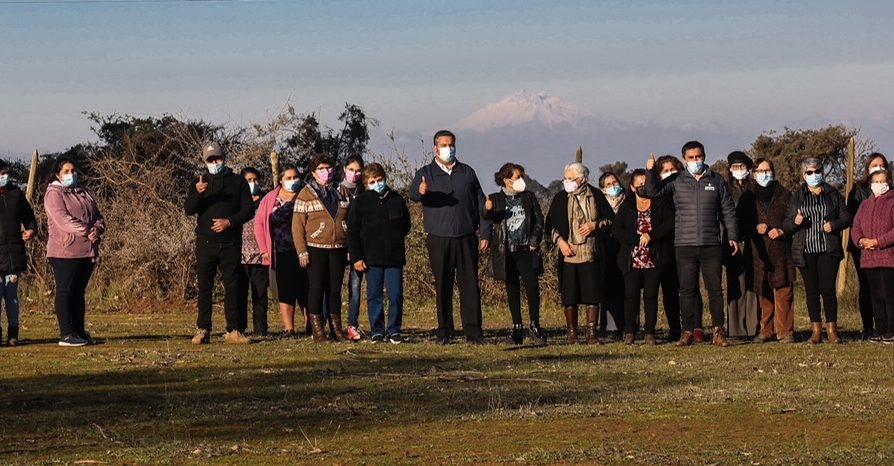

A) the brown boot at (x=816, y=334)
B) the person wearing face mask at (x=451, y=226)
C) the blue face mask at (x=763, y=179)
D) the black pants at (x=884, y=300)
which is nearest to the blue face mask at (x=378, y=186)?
the person wearing face mask at (x=451, y=226)

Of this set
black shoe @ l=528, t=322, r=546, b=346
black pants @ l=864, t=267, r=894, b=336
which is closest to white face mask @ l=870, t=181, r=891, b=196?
black pants @ l=864, t=267, r=894, b=336

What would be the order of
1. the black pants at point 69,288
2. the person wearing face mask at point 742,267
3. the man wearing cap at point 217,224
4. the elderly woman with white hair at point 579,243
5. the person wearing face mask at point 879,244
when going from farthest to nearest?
the person wearing face mask at point 742,267 → the person wearing face mask at point 879,244 → the elderly woman with white hair at point 579,243 → the black pants at point 69,288 → the man wearing cap at point 217,224

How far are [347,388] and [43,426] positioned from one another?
117 inches

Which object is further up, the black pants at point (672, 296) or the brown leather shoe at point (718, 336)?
the black pants at point (672, 296)

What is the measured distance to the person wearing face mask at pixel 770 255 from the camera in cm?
1962

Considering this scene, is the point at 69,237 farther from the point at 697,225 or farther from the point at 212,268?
the point at 697,225

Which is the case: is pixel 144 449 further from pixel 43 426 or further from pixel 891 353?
pixel 891 353

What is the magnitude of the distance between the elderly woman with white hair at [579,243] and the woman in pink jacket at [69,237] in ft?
16.9

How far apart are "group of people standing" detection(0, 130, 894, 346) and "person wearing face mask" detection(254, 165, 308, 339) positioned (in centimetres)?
2

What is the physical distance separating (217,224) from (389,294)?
6.90 feet

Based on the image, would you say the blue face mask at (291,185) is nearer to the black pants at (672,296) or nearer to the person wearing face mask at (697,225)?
the person wearing face mask at (697,225)

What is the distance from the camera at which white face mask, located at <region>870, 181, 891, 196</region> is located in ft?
64.3

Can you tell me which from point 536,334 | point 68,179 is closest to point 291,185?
point 68,179

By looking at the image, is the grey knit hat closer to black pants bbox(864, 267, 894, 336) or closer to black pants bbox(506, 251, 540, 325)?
black pants bbox(506, 251, 540, 325)
